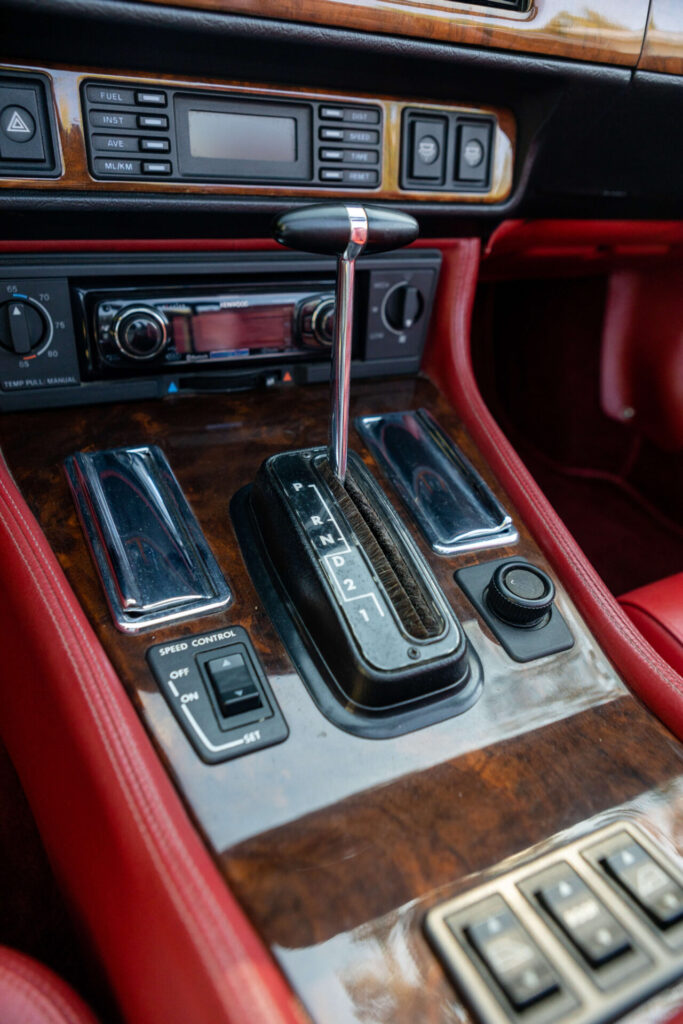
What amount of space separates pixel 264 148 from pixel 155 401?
1.06ft

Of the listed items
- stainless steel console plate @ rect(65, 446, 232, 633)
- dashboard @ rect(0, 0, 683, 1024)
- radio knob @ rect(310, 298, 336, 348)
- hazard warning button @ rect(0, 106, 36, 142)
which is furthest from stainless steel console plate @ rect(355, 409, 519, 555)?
hazard warning button @ rect(0, 106, 36, 142)

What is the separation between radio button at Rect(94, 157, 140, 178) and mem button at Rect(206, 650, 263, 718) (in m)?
0.51

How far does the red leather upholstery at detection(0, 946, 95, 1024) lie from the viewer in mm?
465

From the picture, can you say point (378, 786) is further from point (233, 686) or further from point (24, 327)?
point (24, 327)

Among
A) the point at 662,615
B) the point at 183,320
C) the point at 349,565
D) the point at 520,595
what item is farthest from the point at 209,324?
the point at 662,615

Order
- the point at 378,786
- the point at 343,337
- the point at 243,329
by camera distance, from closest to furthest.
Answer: the point at 378,786
the point at 343,337
the point at 243,329

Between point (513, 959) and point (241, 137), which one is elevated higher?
point (241, 137)

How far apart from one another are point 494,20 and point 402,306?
13.3 inches

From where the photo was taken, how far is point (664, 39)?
0.84m

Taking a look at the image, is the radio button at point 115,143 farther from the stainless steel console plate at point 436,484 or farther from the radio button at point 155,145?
the stainless steel console plate at point 436,484

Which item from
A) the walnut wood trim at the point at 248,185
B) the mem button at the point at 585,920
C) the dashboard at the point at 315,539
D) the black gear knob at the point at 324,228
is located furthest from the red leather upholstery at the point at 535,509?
the black gear knob at the point at 324,228

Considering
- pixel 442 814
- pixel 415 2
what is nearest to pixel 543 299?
Answer: pixel 415 2

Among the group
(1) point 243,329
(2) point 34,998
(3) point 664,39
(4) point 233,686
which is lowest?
(2) point 34,998

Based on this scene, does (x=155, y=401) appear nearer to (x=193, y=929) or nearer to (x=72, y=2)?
(x=72, y=2)
